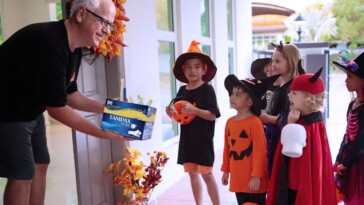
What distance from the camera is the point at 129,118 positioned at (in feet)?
5.58

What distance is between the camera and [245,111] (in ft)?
7.45

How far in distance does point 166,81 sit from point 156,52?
665 mm

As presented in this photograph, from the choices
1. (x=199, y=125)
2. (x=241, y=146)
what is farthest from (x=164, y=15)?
(x=241, y=146)

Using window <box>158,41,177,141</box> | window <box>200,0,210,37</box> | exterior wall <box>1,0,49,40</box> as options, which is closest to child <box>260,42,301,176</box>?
window <box>158,41,177,141</box>

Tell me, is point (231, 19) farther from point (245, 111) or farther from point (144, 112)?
point (144, 112)

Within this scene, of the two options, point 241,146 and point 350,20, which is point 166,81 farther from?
point 350,20

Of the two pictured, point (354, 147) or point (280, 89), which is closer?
point (354, 147)

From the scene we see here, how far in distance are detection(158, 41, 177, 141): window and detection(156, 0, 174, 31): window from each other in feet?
0.58

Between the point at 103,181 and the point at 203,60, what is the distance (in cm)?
122

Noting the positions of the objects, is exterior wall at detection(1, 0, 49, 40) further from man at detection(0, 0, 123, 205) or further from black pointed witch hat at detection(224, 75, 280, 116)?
black pointed witch hat at detection(224, 75, 280, 116)

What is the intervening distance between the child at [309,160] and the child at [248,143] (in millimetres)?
134

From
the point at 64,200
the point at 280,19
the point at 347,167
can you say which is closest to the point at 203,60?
the point at 347,167

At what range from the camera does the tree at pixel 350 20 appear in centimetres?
1981

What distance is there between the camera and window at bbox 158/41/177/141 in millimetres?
3816
